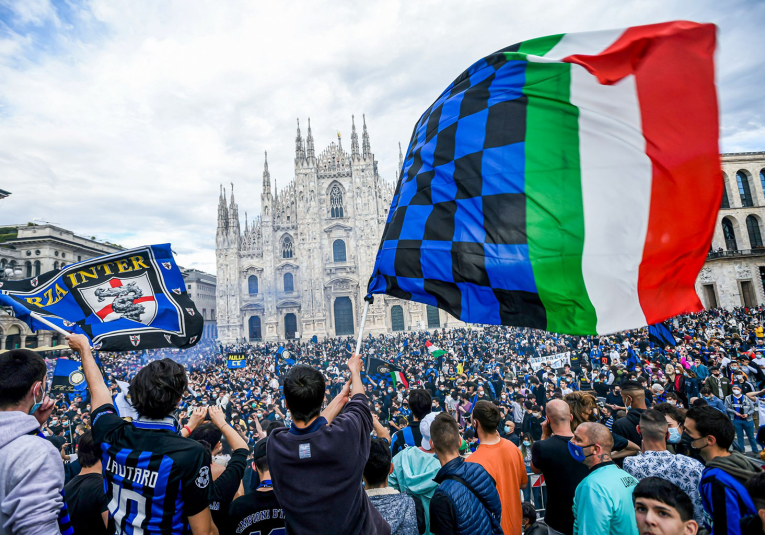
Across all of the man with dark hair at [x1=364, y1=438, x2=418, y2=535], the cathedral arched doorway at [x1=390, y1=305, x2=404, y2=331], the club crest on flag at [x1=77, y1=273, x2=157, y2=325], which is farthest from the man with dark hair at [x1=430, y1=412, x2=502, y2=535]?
the cathedral arched doorway at [x1=390, y1=305, x2=404, y2=331]

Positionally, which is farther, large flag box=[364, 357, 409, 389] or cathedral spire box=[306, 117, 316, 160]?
cathedral spire box=[306, 117, 316, 160]

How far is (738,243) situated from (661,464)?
35.1m

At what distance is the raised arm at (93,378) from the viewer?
2.15 meters

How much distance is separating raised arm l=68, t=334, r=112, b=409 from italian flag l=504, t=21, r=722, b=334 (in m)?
2.66

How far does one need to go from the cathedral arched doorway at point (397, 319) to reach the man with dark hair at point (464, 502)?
34.3 metres

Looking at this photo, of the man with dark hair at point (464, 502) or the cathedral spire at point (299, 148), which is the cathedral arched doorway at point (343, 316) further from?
the man with dark hair at point (464, 502)

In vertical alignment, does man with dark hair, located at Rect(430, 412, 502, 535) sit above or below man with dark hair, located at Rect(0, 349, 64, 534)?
below

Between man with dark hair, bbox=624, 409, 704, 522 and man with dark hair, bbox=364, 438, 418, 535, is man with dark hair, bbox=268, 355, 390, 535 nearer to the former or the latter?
man with dark hair, bbox=364, 438, 418, 535

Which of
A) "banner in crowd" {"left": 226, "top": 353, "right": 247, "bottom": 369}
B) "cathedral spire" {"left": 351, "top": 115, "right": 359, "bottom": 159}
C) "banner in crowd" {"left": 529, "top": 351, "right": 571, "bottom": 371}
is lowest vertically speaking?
"banner in crowd" {"left": 529, "top": 351, "right": 571, "bottom": 371}

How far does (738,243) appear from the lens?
2900 centimetres

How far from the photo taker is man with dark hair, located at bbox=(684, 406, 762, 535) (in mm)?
2318

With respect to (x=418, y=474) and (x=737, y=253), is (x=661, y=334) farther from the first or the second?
(x=737, y=253)

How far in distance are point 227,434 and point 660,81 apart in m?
3.71

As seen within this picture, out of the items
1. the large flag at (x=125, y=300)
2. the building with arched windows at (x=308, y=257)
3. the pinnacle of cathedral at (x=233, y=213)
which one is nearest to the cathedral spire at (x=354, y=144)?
the building with arched windows at (x=308, y=257)
